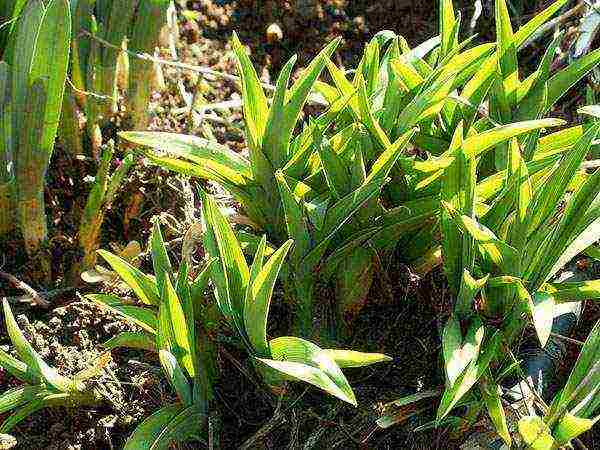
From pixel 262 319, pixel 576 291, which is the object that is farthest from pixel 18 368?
pixel 576 291

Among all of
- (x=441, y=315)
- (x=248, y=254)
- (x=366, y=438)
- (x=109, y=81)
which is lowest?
(x=366, y=438)

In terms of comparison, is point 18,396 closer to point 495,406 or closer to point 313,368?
point 313,368

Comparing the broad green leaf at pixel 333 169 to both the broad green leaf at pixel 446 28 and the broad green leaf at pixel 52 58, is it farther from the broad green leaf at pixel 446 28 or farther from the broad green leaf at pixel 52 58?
the broad green leaf at pixel 52 58

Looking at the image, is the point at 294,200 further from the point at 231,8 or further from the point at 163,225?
the point at 231,8

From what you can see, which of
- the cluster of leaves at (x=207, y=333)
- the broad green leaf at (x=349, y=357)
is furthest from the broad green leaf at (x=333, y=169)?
the broad green leaf at (x=349, y=357)

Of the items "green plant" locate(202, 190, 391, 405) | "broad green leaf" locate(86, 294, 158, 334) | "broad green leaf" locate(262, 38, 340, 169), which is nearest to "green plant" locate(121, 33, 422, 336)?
"broad green leaf" locate(262, 38, 340, 169)

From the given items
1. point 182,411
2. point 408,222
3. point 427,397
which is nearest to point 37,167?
point 182,411
